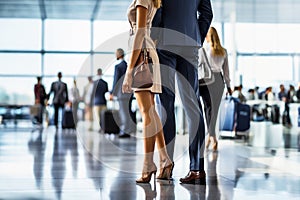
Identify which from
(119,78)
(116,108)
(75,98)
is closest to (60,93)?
(75,98)

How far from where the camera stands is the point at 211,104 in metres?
5.95

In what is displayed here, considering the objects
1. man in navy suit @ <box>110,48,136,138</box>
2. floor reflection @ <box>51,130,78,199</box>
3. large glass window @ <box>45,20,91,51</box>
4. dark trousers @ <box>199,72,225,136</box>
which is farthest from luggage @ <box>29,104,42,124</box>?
dark trousers @ <box>199,72,225,136</box>

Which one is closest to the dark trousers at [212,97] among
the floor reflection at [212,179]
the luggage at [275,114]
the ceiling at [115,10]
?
the floor reflection at [212,179]

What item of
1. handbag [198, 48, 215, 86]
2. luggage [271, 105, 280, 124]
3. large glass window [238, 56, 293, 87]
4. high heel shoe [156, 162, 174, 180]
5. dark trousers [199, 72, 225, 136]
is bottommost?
high heel shoe [156, 162, 174, 180]

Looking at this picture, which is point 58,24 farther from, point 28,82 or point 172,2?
point 172,2

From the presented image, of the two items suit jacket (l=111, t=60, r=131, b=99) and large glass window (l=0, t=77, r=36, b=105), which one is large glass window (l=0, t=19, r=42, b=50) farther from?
suit jacket (l=111, t=60, r=131, b=99)

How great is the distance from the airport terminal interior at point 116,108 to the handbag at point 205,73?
87cm

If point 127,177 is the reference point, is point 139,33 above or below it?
above

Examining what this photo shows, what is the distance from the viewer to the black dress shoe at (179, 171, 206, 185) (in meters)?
3.40

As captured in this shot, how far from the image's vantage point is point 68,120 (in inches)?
506

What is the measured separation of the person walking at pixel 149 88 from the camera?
10.6 ft

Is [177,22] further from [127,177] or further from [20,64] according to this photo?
[20,64]

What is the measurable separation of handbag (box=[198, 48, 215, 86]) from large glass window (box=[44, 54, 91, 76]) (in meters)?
15.6

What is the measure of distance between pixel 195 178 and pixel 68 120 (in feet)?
31.9
